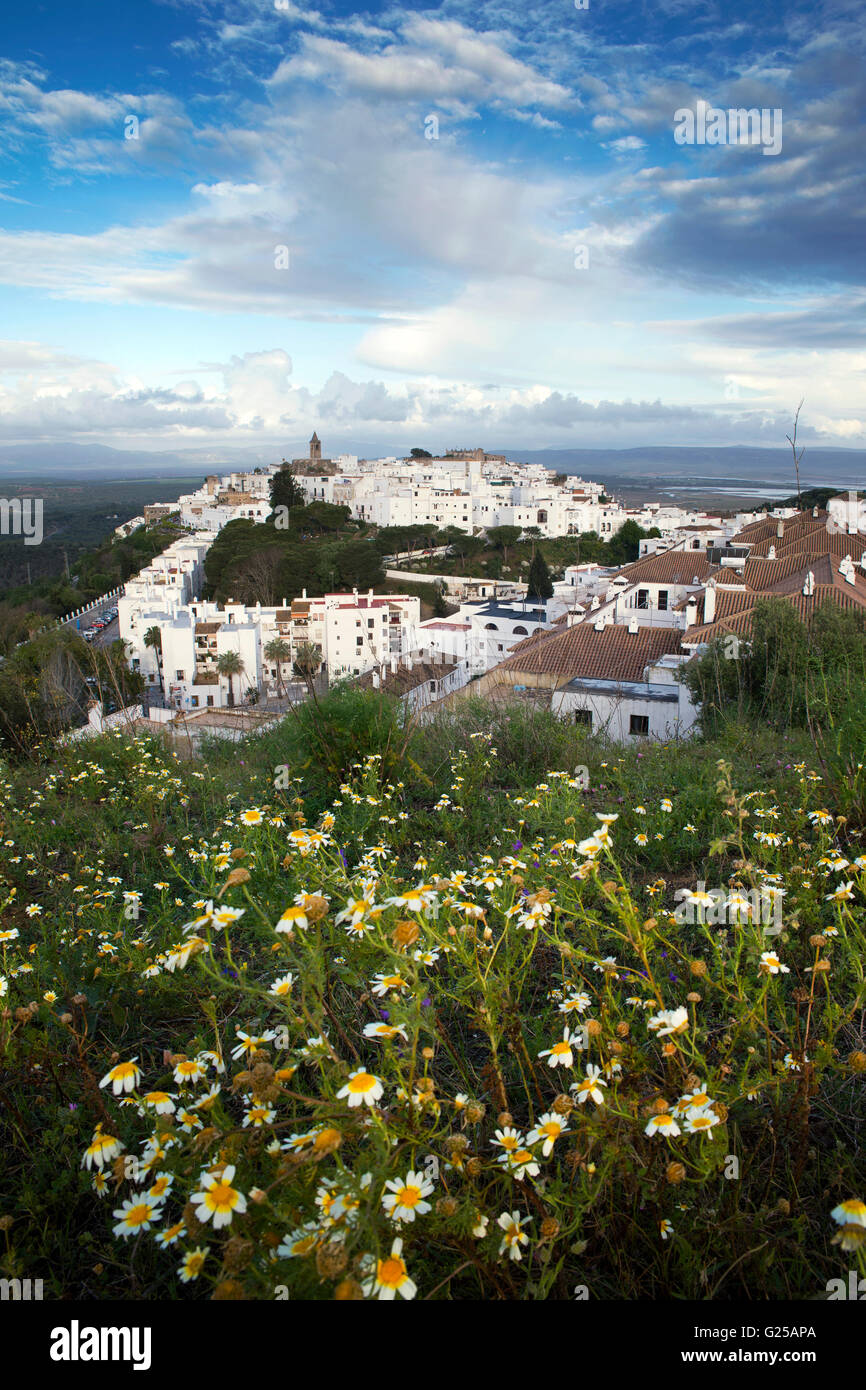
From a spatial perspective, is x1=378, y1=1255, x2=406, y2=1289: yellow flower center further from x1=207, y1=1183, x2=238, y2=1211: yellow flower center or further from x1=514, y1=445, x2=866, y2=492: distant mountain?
x1=514, y1=445, x2=866, y2=492: distant mountain

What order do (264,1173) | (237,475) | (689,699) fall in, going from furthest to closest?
(237,475), (689,699), (264,1173)

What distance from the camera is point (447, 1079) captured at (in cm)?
188

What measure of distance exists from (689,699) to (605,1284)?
10297 mm

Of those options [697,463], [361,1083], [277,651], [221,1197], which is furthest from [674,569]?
[697,463]

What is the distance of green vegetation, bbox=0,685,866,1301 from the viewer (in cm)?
116

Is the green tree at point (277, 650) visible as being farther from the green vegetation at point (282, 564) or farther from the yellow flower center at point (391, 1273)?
the yellow flower center at point (391, 1273)

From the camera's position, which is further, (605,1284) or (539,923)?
(539,923)

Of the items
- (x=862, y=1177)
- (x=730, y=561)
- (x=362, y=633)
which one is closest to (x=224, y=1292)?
(x=862, y=1177)

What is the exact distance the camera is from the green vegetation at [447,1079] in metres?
1.16

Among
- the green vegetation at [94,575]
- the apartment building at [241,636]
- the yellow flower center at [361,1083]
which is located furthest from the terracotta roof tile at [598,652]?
the green vegetation at [94,575]

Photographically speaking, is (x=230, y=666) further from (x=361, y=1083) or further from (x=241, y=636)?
(x=361, y=1083)

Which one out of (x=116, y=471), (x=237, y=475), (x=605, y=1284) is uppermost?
(x=116, y=471)

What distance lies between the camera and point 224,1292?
0.94 m
